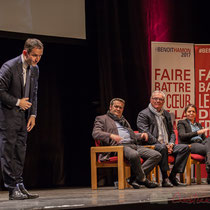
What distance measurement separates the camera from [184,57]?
255 inches

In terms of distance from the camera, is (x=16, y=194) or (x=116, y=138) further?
(x=116, y=138)

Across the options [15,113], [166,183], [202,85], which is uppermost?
[202,85]

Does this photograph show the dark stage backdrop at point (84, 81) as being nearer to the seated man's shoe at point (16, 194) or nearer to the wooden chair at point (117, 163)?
the wooden chair at point (117, 163)

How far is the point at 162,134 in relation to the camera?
533 centimetres

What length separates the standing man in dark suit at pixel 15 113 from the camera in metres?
3.43

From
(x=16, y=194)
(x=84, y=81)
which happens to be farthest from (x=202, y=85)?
(x=16, y=194)

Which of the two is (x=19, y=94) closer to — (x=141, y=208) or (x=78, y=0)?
(x=141, y=208)

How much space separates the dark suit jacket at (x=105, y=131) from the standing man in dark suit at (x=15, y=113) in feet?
4.84

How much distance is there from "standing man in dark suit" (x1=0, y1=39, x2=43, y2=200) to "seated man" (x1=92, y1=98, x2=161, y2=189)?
1426mm

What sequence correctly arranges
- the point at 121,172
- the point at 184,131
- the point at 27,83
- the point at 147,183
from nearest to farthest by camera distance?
the point at 27,83 → the point at 147,183 → the point at 121,172 → the point at 184,131

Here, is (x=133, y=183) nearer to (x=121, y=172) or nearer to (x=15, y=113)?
(x=121, y=172)

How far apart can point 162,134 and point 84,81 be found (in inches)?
51.4

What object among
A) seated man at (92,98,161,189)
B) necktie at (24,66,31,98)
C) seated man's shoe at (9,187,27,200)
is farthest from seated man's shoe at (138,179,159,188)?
necktie at (24,66,31,98)

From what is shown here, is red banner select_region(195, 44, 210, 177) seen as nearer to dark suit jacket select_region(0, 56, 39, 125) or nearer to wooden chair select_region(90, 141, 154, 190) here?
wooden chair select_region(90, 141, 154, 190)
